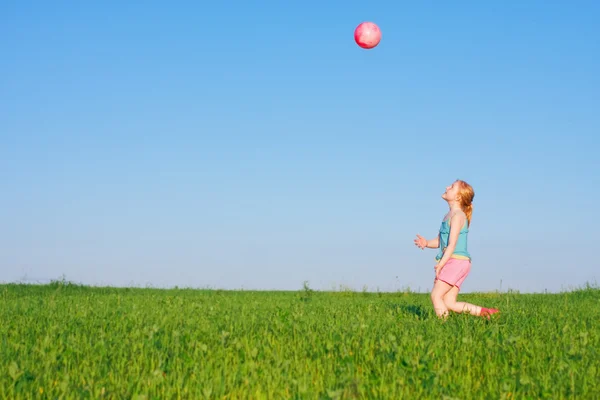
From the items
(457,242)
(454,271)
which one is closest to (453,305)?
(454,271)

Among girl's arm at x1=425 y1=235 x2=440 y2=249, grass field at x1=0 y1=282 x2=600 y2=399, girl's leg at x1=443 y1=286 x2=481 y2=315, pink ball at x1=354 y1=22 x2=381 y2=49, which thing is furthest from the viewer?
pink ball at x1=354 y1=22 x2=381 y2=49

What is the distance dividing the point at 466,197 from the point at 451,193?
0.24 metres

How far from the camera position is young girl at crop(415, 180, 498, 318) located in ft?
32.2

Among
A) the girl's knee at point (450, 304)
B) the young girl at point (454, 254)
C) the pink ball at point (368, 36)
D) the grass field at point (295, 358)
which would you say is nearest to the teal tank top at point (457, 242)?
the young girl at point (454, 254)

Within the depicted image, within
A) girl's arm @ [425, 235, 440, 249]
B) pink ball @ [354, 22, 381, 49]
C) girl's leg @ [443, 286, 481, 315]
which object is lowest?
girl's leg @ [443, 286, 481, 315]

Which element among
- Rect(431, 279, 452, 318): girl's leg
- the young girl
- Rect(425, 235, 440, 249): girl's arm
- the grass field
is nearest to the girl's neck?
the young girl

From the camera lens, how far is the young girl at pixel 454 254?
9.80 metres

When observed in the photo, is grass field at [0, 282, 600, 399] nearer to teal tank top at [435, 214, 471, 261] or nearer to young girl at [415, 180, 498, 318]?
young girl at [415, 180, 498, 318]

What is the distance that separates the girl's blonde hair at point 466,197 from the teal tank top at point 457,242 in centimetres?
22

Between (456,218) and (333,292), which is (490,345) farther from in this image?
(333,292)

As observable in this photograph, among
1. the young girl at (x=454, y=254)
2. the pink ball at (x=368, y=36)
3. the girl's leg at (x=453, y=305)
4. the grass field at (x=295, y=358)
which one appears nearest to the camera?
the grass field at (x=295, y=358)

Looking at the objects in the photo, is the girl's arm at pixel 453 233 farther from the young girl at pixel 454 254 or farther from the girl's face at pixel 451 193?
the girl's face at pixel 451 193

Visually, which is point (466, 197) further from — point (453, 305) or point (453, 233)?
point (453, 305)

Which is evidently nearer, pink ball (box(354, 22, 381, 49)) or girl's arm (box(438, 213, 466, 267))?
girl's arm (box(438, 213, 466, 267))
